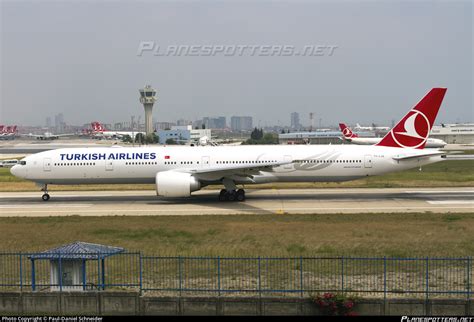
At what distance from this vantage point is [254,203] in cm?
3391

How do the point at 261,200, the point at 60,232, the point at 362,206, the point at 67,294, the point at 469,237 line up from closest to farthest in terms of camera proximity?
1. the point at 67,294
2. the point at 469,237
3. the point at 60,232
4. the point at 362,206
5. the point at 261,200

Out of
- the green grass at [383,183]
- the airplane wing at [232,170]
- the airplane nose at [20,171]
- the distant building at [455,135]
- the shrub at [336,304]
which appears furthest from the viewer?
the distant building at [455,135]

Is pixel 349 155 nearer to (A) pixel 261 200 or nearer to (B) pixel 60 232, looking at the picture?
(A) pixel 261 200

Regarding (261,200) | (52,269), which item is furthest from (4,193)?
(52,269)

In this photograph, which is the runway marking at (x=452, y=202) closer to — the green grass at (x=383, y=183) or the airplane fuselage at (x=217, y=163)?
the airplane fuselage at (x=217, y=163)

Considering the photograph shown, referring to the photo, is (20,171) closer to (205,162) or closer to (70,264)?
(205,162)

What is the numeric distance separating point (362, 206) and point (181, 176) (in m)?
11.0

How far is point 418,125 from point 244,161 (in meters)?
11.8

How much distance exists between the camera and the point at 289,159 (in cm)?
3528

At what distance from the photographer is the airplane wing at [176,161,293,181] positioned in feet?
110

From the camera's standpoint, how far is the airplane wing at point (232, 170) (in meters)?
33.6

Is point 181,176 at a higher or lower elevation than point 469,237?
higher

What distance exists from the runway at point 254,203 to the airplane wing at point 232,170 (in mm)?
1692

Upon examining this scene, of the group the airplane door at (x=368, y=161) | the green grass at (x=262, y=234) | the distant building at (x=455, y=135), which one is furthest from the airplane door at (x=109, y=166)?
the distant building at (x=455, y=135)
